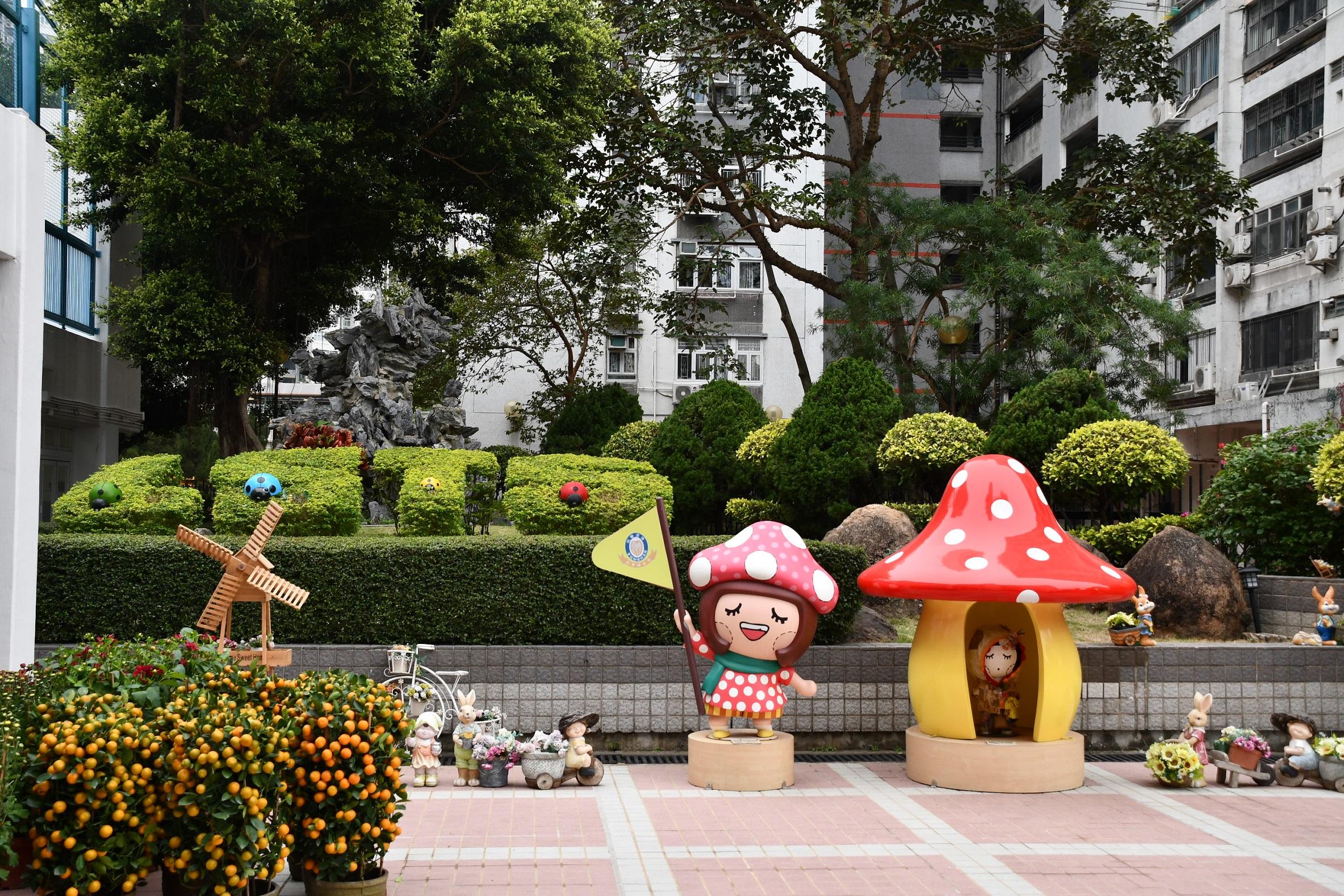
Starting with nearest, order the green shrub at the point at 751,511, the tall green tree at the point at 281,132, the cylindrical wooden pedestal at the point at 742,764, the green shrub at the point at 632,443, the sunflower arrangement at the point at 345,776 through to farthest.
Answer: the sunflower arrangement at the point at 345,776, the cylindrical wooden pedestal at the point at 742,764, the tall green tree at the point at 281,132, the green shrub at the point at 751,511, the green shrub at the point at 632,443

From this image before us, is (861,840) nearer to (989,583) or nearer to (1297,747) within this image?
(989,583)

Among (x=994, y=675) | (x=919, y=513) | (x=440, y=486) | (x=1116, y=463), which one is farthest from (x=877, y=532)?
(x=440, y=486)

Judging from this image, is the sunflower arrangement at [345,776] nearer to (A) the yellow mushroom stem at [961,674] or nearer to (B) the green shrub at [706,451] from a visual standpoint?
(A) the yellow mushroom stem at [961,674]

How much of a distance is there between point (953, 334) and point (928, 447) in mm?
3357

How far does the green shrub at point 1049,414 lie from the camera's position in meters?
14.8

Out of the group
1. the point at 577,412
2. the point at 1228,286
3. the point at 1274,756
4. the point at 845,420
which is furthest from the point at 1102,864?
the point at 1228,286

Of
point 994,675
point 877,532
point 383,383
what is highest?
point 383,383

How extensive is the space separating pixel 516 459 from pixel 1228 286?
21.2m

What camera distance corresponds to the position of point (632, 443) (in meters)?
20.0

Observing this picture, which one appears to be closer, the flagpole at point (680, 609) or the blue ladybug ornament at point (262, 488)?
the flagpole at point (680, 609)

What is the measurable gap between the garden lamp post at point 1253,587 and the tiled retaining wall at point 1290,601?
62 millimetres

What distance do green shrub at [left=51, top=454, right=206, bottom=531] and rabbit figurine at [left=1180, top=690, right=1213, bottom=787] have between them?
903 centimetres

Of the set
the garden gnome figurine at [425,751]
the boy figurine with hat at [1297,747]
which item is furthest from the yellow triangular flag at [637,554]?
the boy figurine with hat at [1297,747]

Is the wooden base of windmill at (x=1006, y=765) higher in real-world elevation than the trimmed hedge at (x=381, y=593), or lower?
lower
